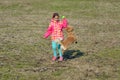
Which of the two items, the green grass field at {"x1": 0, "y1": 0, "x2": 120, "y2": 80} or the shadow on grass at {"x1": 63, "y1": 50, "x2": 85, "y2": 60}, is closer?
the green grass field at {"x1": 0, "y1": 0, "x2": 120, "y2": 80}

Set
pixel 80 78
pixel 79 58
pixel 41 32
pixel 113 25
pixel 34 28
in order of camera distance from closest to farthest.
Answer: pixel 80 78
pixel 79 58
pixel 41 32
pixel 34 28
pixel 113 25

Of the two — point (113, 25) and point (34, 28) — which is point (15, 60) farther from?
point (113, 25)

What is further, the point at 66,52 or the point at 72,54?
the point at 66,52

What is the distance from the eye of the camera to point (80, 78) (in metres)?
11.4

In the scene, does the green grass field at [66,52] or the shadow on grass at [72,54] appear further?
the shadow on grass at [72,54]

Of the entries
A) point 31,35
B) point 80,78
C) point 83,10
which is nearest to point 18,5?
point 83,10

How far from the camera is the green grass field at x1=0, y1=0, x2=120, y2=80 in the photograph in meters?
12.0

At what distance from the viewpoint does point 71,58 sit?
14.1 m

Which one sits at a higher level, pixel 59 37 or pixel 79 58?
pixel 59 37

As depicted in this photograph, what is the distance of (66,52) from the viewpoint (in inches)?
601

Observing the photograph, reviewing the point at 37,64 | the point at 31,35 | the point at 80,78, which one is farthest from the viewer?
the point at 31,35

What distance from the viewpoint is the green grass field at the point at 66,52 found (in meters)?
12.0

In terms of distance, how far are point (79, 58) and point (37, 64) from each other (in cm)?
198

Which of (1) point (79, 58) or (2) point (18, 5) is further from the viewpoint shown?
(2) point (18, 5)
